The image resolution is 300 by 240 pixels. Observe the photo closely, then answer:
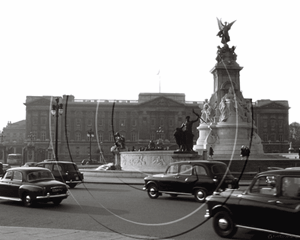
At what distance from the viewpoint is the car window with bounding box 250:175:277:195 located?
8.62 m

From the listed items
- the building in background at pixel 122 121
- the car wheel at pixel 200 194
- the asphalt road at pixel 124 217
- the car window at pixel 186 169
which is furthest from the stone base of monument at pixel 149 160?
the building in background at pixel 122 121

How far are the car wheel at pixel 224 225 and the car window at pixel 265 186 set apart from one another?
0.81 meters

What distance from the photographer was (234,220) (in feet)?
29.7

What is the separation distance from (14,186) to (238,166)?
20.5 metres

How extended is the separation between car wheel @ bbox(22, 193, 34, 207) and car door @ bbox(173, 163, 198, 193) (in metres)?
5.32

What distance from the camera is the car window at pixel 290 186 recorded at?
8.25 m

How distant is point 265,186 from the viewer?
347 inches

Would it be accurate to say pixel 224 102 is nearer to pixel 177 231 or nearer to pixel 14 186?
pixel 14 186

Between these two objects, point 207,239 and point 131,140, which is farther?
point 131,140

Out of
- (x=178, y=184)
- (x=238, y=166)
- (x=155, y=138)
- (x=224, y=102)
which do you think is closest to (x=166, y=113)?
(x=155, y=138)

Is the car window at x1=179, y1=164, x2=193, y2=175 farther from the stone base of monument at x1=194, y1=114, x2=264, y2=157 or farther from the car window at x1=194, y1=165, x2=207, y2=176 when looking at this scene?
the stone base of monument at x1=194, y1=114, x2=264, y2=157

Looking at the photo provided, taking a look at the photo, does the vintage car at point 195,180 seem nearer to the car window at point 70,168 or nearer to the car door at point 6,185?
the car door at point 6,185

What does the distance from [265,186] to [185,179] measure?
23.6 ft

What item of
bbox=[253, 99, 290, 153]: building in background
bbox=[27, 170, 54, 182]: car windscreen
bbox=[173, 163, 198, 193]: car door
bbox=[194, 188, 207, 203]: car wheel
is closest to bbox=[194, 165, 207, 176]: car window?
bbox=[173, 163, 198, 193]: car door
